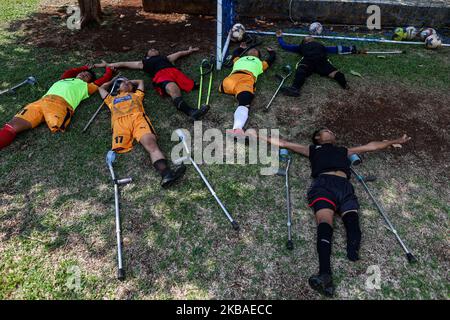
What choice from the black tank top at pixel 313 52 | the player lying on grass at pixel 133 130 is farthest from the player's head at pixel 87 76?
the black tank top at pixel 313 52

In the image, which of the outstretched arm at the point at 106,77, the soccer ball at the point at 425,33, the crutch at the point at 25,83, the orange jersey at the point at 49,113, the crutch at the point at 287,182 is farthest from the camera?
the soccer ball at the point at 425,33

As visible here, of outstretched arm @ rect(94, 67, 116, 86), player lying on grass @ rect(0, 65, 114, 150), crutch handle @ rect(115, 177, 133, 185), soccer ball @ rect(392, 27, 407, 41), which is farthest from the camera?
soccer ball @ rect(392, 27, 407, 41)

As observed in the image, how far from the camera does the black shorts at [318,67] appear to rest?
7.83 m

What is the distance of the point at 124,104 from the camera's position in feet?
20.5

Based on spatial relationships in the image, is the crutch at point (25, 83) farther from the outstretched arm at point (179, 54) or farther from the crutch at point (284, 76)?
the crutch at point (284, 76)

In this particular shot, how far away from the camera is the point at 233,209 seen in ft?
16.2

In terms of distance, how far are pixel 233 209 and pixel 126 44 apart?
21.4 ft

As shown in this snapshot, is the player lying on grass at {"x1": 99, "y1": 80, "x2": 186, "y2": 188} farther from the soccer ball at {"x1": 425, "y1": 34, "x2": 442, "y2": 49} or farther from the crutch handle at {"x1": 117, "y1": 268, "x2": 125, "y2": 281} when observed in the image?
the soccer ball at {"x1": 425, "y1": 34, "x2": 442, "y2": 49}

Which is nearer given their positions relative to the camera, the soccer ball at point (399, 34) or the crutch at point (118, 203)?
the crutch at point (118, 203)

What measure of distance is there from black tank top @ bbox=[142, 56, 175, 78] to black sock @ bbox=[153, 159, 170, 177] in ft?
10.0

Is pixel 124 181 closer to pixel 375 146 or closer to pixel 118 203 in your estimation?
pixel 118 203

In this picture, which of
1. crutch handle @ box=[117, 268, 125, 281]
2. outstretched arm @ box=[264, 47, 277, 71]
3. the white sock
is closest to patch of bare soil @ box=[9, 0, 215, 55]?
outstretched arm @ box=[264, 47, 277, 71]

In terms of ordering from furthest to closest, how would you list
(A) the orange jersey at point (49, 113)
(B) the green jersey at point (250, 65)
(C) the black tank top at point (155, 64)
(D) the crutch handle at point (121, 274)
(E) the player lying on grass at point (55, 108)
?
(C) the black tank top at point (155, 64), (B) the green jersey at point (250, 65), (A) the orange jersey at point (49, 113), (E) the player lying on grass at point (55, 108), (D) the crutch handle at point (121, 274)

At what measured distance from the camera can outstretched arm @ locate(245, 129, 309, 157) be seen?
225 inches
